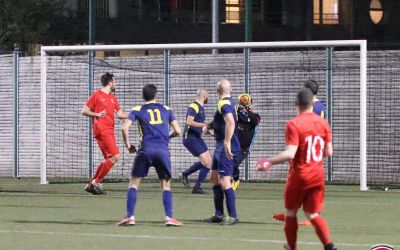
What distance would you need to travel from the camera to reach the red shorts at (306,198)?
1129cm

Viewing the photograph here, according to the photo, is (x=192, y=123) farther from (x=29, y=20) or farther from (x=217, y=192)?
(x=29, y=20)

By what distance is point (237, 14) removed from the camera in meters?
27.0

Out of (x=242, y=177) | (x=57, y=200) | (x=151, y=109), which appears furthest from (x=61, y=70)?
(x=151, y=109)

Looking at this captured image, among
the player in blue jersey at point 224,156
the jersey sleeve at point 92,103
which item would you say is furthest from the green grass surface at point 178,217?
the jersey sleeve at point 92,103

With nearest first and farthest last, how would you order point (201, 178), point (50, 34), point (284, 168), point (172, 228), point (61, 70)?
point (172, 228) < point (201, 178) < point (284, 168) < point (61, 70) < point (50, 34)

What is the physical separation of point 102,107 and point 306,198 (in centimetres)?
961

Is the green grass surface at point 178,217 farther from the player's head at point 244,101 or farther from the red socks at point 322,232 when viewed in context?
the player's head at point 244,101

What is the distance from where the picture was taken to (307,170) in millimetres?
11242

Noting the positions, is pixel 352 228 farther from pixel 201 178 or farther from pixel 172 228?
pixel 201 178

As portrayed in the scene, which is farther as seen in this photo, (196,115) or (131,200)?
(196,115)

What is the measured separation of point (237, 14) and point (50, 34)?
5305mm

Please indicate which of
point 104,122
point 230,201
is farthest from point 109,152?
point 230,201

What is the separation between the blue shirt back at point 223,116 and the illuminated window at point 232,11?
11.2m

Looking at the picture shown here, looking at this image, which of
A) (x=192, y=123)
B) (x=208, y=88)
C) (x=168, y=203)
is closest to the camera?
(x=168, y=203)
